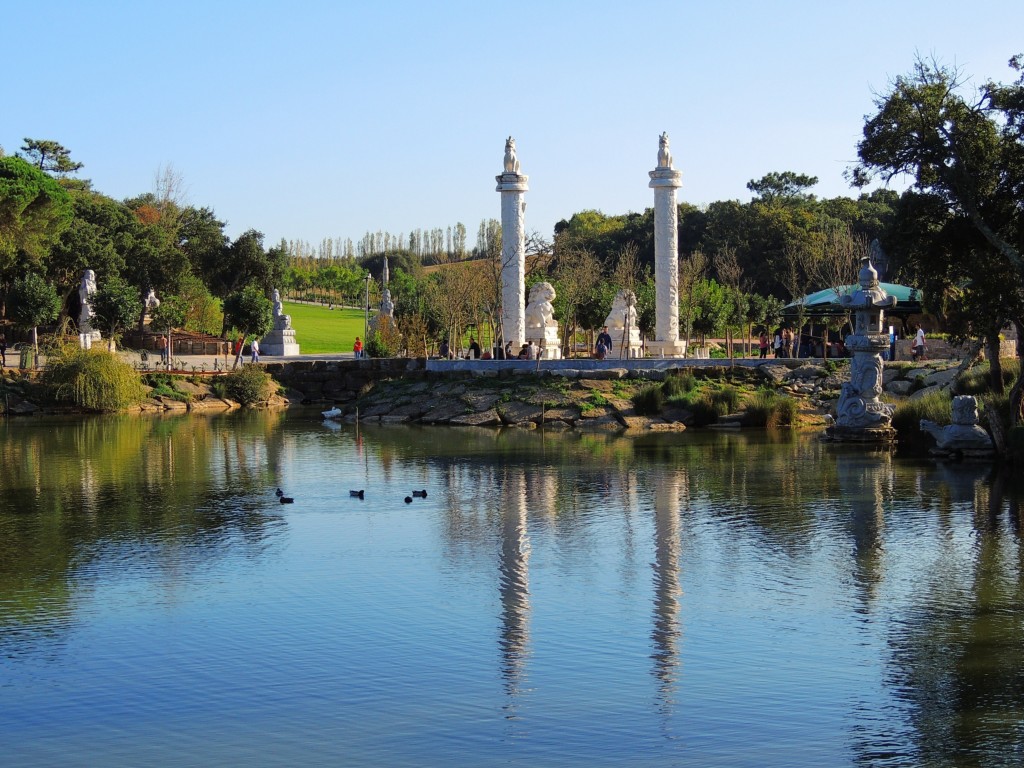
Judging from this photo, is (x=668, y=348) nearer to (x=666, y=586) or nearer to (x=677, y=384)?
(x=677, y=384)

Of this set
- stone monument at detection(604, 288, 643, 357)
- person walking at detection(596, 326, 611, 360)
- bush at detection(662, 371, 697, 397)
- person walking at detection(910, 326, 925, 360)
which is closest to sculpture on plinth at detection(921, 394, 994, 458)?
bush at detection(662, 371, 697, 397)

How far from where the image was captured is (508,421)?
35.2m

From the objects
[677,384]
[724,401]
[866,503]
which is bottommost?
[866,503]

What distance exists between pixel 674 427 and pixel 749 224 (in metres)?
41.4

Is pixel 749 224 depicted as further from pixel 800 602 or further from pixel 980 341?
pixel 800 602

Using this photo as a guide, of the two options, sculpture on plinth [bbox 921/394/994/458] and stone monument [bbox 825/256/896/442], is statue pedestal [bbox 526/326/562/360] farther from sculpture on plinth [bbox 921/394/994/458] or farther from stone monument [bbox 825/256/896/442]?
sculpture on plinth [bbox 921/394/994/458]

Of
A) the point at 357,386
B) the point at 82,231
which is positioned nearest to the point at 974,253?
the point at 357,386

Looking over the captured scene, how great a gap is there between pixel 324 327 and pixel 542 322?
3687cm

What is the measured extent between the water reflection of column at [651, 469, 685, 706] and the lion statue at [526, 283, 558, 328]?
74.4 ft

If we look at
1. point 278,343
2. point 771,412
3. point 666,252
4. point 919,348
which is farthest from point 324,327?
point 771,412

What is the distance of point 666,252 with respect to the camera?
138 ft

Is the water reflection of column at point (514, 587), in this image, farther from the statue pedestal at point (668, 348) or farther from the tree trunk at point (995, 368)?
the statue pedestal at point (668, 348)

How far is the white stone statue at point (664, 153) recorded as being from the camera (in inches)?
1646

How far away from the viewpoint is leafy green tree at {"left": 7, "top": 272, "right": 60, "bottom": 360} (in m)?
47.2
